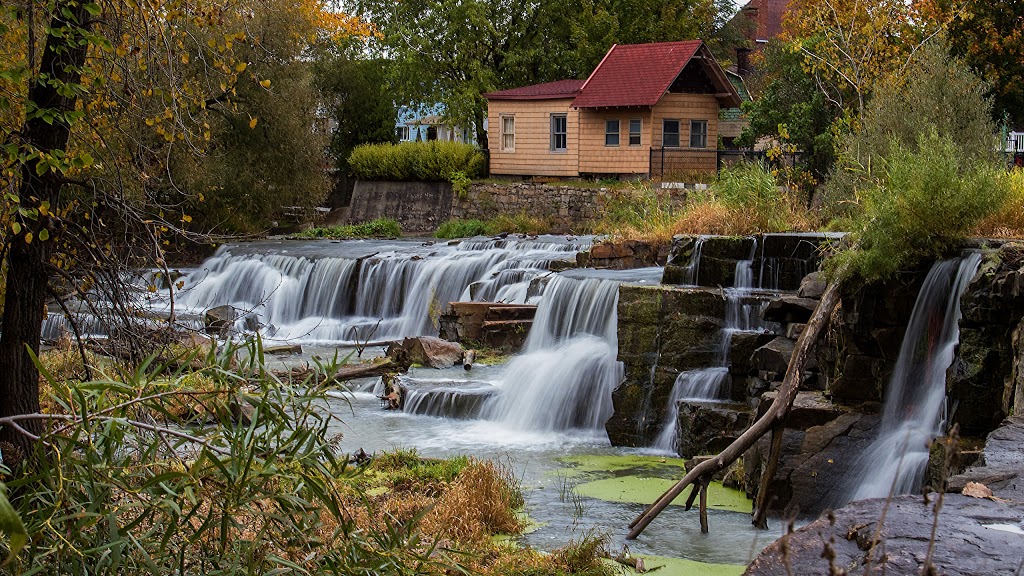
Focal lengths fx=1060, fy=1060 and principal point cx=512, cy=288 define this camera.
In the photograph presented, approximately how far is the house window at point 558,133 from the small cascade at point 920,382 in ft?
86.1

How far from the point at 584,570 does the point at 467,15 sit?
3180 cm

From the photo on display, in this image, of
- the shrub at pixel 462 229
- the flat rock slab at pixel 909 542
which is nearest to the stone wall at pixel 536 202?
the shrub at pixel 462 229

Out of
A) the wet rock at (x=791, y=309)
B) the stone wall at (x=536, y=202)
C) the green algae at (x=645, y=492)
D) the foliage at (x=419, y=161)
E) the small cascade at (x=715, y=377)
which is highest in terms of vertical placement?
the foliage at (x=419, y=161)

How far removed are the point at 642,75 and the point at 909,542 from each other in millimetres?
30101

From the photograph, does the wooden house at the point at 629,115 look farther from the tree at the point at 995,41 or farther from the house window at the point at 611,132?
the tree at the point at 995,41

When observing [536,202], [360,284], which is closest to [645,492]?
[360,284]

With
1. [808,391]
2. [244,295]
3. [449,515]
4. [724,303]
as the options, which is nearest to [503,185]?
[244,295]

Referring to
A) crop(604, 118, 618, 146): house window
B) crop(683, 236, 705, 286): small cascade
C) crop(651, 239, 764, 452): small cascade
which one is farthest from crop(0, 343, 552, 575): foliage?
crop(604, 118, 618, 146): house window

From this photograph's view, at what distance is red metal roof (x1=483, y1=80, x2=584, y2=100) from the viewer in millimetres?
34625

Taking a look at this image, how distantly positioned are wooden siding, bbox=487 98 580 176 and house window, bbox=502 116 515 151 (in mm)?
143

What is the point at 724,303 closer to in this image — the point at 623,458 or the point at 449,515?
the point at 623,458

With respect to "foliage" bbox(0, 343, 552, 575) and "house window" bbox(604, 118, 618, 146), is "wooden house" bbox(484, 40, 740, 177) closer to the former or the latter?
"house window" bbox(604, 118, 618, 146)

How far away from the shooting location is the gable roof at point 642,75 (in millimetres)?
32219

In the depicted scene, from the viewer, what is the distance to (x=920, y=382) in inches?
351
